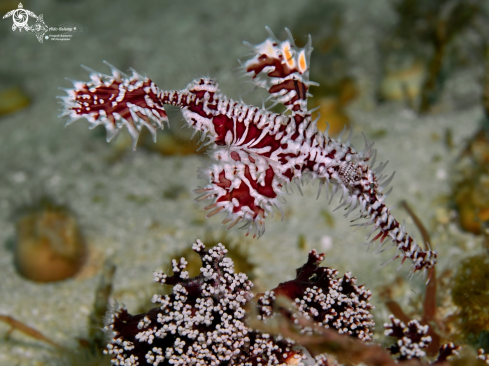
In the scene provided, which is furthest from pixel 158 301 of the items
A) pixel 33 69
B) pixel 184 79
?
pixel 33 69

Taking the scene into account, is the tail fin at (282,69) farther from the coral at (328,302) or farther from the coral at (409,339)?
the coral at (409,339)

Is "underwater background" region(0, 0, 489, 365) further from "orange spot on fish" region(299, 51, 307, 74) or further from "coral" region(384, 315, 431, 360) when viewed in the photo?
"coral" region(384, 315, 431, 360)

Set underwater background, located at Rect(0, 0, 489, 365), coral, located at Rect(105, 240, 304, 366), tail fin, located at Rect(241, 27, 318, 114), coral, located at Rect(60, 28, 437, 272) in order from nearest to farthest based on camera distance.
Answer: coral, located at Rect(60, 28, 437, 272) < coral, located at Rect(105, 240, 304, 366) < tail fin, located at Rect(241, 27, 318, 114) < underwater background, located at Rect(0, 0, 489, 365)

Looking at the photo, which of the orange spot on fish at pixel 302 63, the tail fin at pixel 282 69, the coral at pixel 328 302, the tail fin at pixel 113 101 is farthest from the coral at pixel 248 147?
the coral at pixel 328 302

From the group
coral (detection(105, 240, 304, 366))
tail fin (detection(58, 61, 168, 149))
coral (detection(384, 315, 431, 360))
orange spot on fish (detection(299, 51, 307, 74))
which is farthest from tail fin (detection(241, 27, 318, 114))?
coral (detection(384, 315, 431, 360))

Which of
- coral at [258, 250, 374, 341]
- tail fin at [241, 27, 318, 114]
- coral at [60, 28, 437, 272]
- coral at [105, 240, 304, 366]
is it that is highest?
tail fin at [241, 27, 318, 114]

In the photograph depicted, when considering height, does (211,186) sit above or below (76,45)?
below

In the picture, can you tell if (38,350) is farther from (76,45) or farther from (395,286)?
(76,45)
